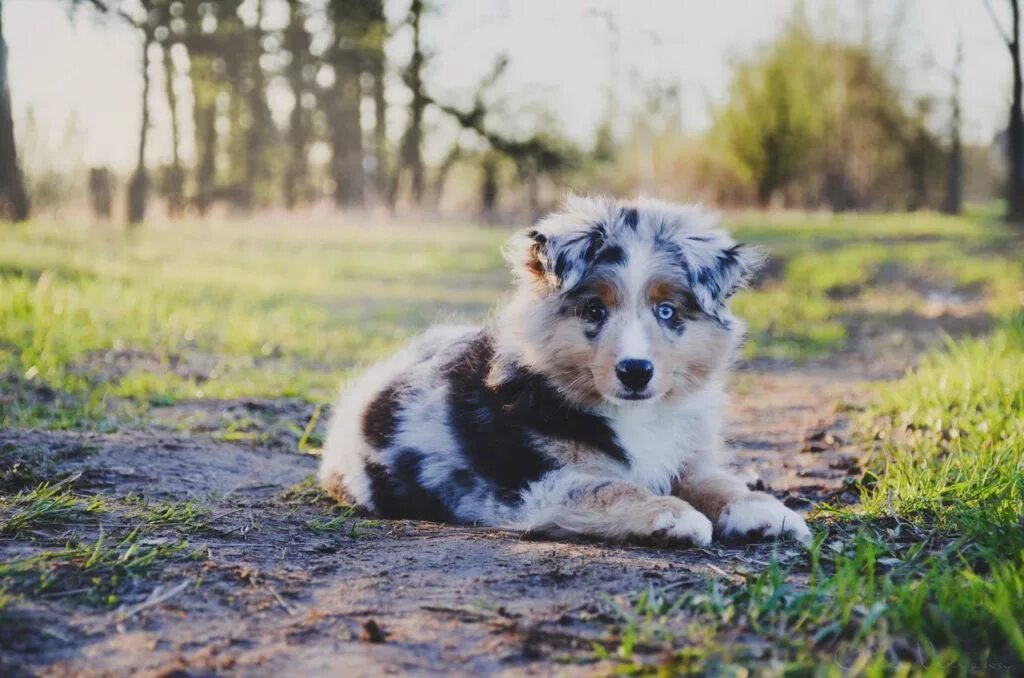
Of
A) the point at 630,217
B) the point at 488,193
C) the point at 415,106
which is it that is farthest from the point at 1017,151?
the point at 630,217

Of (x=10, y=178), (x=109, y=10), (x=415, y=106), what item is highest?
(x=415, y=106)

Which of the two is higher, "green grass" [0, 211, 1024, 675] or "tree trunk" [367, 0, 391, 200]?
"tree trunk" [367, 0, 391, 200]

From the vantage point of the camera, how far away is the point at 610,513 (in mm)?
3686

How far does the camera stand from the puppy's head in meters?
3.92

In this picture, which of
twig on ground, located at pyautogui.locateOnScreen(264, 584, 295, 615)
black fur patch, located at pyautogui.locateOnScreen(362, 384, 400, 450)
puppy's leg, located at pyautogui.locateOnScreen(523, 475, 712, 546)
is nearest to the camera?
twig on ground, located at pyautogui.locateOnScreen(264, 584, 295, 615)

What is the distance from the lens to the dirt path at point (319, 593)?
253 cm

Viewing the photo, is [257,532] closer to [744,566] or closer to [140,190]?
[744,566]

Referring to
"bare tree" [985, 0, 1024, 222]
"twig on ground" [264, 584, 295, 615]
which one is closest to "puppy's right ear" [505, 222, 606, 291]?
"twig on ground" [264, 584, 295, 615]

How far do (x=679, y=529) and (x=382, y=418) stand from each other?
158cm

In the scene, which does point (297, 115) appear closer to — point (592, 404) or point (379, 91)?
point (379, 91)

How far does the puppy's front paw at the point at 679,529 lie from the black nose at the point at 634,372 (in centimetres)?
54

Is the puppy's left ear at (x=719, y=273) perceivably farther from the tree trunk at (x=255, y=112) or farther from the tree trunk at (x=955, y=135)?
the tree trunk at (x=955, y=135)

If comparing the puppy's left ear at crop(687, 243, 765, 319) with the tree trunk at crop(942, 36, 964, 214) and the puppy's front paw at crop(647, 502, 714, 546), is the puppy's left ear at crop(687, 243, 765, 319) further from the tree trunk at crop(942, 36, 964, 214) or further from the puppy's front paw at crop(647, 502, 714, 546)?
the tree trunk at crop(942, 36, 964, 214)

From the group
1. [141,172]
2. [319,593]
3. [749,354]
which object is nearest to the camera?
[319,593]
